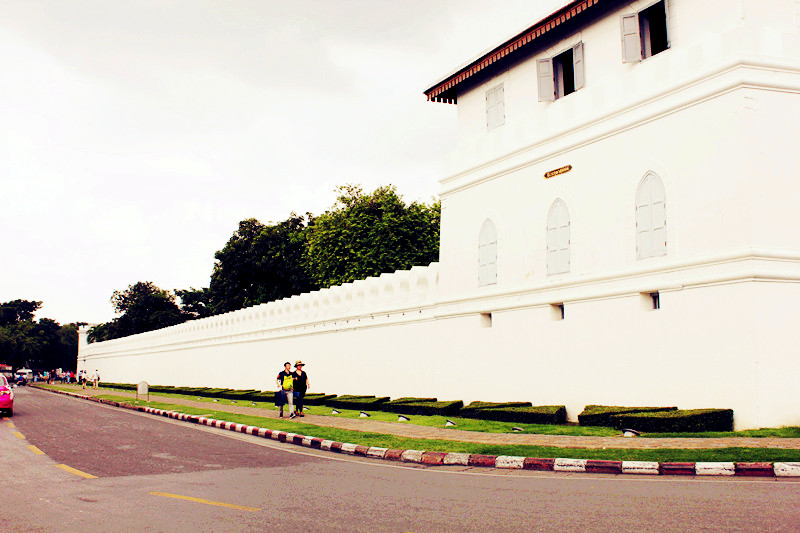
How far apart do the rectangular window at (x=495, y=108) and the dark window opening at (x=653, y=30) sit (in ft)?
16.2

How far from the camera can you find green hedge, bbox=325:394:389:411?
22.4 metres

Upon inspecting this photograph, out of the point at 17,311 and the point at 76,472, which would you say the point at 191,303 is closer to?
the point at 17,311

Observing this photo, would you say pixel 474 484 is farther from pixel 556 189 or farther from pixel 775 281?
pixel 556 189

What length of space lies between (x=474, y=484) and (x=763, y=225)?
8.01 metres

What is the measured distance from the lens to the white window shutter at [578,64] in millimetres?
18250

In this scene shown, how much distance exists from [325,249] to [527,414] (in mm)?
34609

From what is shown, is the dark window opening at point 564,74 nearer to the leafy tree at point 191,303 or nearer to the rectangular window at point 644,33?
the rectangular window at point 644,33

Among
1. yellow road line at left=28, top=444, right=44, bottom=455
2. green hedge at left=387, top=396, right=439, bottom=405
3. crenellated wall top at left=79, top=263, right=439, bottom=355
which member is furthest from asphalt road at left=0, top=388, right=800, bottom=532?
crenellated wall top at left=79, top=263, right=439, bottom=355

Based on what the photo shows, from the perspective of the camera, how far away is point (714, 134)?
14.2 m

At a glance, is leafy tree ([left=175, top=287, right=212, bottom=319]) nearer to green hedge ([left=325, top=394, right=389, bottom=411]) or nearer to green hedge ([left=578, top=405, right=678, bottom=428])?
green hedge ([left=325, top=394, right=389, bottom=411])

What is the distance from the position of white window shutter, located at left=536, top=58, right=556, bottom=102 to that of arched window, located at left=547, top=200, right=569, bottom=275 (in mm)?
2917

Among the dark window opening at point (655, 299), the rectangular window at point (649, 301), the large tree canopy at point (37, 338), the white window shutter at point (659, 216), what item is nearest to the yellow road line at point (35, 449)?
the rectangular window at point (649, 301)

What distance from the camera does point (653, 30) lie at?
659 inches

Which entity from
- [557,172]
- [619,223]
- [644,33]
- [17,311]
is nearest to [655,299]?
[619,223]
